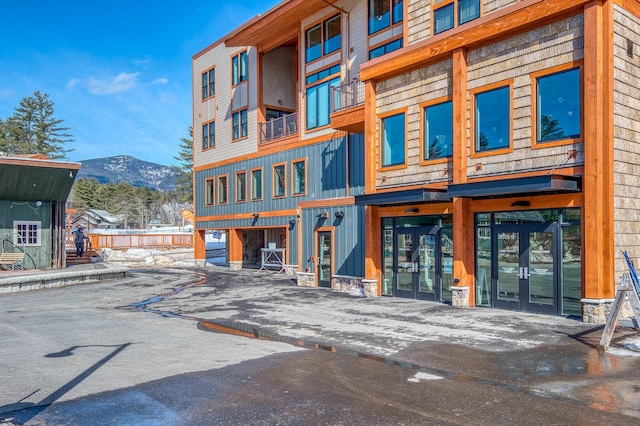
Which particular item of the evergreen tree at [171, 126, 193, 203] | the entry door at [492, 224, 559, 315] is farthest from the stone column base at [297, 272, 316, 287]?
the evergreen tree at [171, 126, 193, 203]

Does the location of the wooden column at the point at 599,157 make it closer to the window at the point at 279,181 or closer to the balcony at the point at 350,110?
the balcony at the point at 350,110

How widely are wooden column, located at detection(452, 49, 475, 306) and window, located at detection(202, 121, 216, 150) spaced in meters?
21.2

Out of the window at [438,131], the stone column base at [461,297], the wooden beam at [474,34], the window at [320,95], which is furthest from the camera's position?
the window at [320,95]

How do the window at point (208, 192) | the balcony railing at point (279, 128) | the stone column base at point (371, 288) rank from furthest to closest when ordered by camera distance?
1. the window at point (208, 192)
2. the balcony railing at point (279, 128)
3. the stone column base at point (371, 288)

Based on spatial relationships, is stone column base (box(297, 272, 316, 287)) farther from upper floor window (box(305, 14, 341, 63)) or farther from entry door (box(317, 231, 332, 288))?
upper floor window (box(305, 14, 341, 63))

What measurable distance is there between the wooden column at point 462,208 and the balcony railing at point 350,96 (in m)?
5.64

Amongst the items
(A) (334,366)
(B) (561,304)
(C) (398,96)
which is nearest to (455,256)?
(B) (561,304)

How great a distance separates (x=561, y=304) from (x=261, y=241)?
961 inches

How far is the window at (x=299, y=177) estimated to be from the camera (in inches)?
1001

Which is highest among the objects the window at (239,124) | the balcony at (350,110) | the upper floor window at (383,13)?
the upper floor window at (383,13)

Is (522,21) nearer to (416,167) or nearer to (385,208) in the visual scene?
(416,167)

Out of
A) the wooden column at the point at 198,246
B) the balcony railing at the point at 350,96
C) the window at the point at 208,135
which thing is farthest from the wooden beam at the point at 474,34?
the wooden column at the point at 198,246

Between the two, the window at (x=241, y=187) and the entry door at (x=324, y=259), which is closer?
the entry door at (x=324, y=259)

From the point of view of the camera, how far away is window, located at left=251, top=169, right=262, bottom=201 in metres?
28.8
